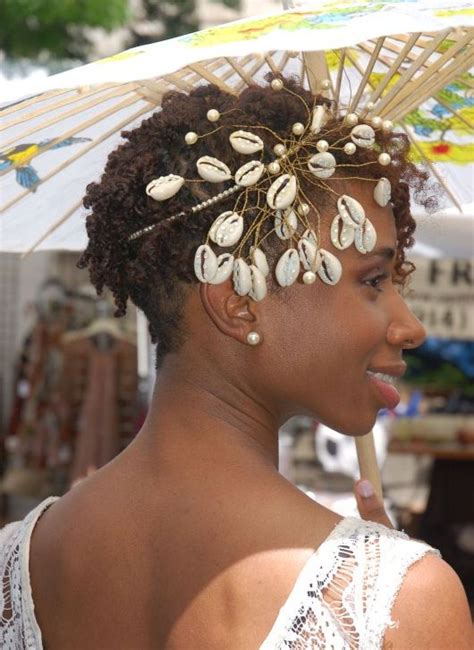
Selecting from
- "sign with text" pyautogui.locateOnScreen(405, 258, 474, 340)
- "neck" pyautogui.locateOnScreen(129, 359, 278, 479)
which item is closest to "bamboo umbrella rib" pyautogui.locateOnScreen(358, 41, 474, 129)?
"neck" pyautogui.locateOnScreen(129, 359, 278, 479)

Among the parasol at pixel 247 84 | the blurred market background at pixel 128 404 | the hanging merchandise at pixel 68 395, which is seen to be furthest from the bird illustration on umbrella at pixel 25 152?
the hanging merchandise at pixel 68 395

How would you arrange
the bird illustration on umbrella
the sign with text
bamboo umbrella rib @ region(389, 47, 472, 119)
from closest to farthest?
bamboo umbrella rib @ region(389, 47, 472, 119), the bird illustration on umbrella, the sign with text

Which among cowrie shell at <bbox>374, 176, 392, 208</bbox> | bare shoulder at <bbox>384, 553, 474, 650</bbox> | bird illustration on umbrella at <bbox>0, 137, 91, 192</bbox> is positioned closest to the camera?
bare shoulder at <bbox>384, 553, 474, 650</bbox>

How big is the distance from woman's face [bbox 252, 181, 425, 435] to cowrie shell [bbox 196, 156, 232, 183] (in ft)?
0.56

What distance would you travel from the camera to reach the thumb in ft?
6.95

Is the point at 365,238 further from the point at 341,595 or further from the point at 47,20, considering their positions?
the point at 47,20

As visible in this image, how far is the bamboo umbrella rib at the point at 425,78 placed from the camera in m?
2.20

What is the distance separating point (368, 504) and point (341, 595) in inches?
20.1

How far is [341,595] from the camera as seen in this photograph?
1.62 meters

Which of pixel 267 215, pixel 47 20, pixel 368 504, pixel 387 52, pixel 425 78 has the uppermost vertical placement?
pixel 47 20

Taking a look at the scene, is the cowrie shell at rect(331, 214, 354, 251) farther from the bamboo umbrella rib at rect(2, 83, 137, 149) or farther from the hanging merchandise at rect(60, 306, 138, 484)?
the hanging merchandise at rect(60, 306, 138, 484)

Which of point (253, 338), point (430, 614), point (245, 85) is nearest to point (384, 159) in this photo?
point (253, 338)

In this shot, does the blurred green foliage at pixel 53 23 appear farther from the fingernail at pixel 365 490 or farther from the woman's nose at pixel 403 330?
the woman's nose at pixel 403 330

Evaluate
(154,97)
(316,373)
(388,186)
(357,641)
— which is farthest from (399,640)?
(154,97)
